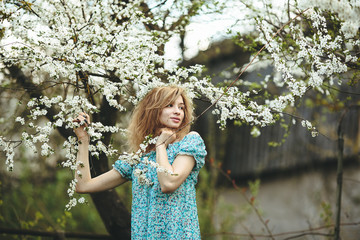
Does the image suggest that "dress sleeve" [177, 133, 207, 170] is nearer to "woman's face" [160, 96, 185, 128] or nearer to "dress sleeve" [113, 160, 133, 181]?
"woman's face" [160, 96, 185, 128]

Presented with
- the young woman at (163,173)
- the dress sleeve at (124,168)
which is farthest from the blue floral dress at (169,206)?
the dress sleeve at (124,168)

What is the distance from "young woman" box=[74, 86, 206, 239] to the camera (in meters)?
2.21

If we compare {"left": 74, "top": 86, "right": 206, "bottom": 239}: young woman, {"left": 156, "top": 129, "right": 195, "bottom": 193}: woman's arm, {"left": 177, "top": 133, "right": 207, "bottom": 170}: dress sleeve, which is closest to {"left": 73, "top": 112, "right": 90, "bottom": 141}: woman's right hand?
{"left": 74, "top": 86, "right": 206, "bottom": 239}: young woman

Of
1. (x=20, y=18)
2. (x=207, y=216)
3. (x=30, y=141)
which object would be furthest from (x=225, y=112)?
(x=207, y=216)

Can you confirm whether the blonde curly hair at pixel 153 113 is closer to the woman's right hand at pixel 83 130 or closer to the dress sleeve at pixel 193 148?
the dress sleeve at pixel 193 148

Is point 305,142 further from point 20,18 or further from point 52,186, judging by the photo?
point 20,18

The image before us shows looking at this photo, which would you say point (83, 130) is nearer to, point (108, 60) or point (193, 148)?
point (108, 60)

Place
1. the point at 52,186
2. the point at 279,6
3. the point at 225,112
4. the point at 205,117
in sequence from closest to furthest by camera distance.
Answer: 1. the point at 225,112
2. the point at 279,6
3. the point at 52,186
4. the point at 205,117

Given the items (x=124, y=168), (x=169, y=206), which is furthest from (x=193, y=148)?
(x=124, y=168)

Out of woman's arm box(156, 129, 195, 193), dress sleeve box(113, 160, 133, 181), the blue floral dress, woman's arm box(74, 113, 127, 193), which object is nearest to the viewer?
woman's arm box(156, 129, 195, 193)

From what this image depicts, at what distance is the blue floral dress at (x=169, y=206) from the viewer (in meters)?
2.23

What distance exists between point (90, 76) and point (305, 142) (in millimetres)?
4800

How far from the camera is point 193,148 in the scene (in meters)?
2.25

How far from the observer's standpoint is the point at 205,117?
309 inches
